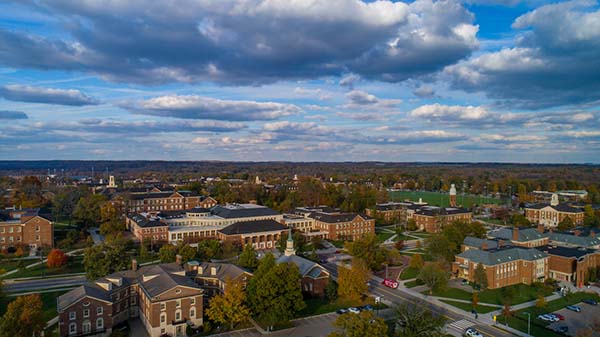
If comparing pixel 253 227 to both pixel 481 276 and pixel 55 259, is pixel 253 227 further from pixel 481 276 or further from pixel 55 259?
pixel 481 276

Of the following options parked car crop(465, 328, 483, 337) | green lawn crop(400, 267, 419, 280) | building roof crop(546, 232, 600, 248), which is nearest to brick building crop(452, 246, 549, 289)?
green lawn crop(400, 267, 419, 280)

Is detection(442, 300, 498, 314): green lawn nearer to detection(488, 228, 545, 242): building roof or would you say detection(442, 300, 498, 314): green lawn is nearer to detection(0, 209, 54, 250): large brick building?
detection(488, 228, 545, 242): building roof

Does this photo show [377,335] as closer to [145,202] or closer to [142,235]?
[142,235]

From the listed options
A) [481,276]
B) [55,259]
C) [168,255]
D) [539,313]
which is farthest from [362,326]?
[55,259]

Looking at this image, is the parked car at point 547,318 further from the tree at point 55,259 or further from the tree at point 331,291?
the tree at point 55,259

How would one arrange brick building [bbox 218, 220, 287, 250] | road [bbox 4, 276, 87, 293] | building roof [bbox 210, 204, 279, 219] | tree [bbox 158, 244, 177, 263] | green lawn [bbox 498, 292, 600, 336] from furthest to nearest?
building roof [bbox 210, 204, 279, 219]
brick building [bbox 218, 220, 287, 250]
tree [bbox 158, 244, 177, 263]
road [bbox 4, 276, 87, 293]
green lawn [bbox 498, 292, 600, 336]

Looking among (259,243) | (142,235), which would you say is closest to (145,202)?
(142,235)

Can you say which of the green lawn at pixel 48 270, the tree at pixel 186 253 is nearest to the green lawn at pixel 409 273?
the tree at pixel 186 253
